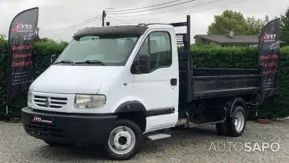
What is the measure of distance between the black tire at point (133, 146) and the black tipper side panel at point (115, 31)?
164 centimetres

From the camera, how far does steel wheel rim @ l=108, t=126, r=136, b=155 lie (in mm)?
7328

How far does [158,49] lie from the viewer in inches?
315

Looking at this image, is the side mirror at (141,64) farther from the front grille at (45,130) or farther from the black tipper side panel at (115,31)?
the front grille at (45,130)

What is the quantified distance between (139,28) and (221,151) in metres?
2.94

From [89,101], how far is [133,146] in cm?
124

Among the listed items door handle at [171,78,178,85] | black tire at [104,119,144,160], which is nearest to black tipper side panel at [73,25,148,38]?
door handle at [171,78,178,85]

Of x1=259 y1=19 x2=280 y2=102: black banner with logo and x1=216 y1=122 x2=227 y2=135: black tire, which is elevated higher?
x1=259 y1=19 x2=280 y2=102: black banner with logo

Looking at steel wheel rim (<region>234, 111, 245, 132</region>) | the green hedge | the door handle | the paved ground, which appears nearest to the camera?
the paved ground

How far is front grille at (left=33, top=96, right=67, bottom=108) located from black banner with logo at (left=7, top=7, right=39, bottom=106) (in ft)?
14.9

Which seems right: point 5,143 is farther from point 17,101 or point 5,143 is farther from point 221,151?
point 221,151

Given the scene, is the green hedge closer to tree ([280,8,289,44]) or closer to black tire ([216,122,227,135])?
black tire ([216,122,227,135])

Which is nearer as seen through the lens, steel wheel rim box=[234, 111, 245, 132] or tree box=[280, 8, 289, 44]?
steel wheel rim box=[234, 111, 245, 132]

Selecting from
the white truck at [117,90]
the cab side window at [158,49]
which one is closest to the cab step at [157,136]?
the white truck at [117,90]

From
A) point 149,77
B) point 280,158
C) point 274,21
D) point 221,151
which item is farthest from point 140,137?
point 274,21
